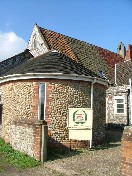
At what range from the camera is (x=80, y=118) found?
13.5 m

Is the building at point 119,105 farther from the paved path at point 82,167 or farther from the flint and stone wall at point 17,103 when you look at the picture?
the paved path at point 82,167

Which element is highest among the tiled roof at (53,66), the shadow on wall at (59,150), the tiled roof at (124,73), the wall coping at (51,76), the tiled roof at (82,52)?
the tiled roof at (82,52)

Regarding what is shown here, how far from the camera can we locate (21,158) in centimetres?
1146

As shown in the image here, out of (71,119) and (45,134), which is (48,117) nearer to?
(71,119)

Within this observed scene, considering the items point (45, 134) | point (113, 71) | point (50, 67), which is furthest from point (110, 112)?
point (45, 134)

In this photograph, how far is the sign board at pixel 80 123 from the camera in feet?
44.0

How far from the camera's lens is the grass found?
1068cm

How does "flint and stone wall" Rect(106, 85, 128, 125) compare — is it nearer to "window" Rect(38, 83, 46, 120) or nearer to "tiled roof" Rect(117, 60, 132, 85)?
"tiled roof" Rect(117, 60, 132, 85)

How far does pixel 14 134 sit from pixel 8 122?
211 centimetres

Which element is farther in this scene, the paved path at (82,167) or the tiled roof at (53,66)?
the tiled roof at (53,66)

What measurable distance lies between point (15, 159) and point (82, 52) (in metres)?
20.3

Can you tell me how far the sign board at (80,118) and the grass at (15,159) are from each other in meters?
2.96

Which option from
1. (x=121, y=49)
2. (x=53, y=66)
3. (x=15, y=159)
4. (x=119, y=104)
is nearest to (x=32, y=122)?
(x=15, y=159)

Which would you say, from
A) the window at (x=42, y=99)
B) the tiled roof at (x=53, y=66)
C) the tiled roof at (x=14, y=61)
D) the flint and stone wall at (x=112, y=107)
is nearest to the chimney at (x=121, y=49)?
the flint and stone wall at (x=112, y=107)
